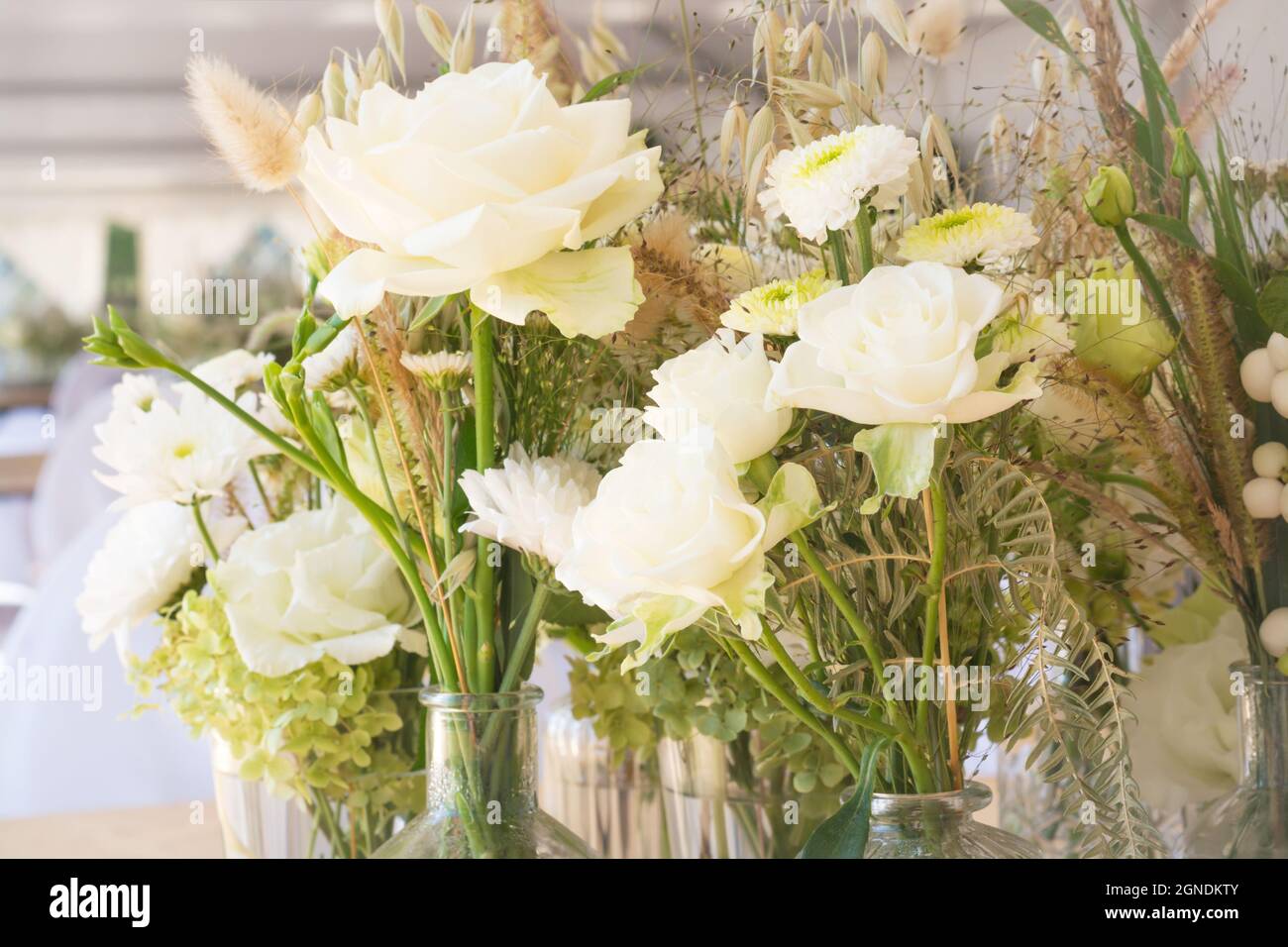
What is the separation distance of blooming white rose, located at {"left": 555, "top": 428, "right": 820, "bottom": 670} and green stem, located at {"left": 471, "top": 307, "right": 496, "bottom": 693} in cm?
9

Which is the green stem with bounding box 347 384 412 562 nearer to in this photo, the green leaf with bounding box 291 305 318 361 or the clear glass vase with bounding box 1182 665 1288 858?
the green leaf with bounding box 291 305 318 361

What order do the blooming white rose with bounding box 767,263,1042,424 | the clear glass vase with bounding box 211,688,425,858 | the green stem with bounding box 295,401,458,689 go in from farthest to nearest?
the clear glass vase with bounding box 211,688,425,858, the green stem with bounding box 295,401,458,689, the blooming white rose with bounding box 767,263,1042,424

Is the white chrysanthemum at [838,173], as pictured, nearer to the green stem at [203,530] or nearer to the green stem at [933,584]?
the green stem at [933,584]

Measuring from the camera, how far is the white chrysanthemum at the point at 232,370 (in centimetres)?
53

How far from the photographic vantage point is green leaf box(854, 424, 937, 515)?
33 cm

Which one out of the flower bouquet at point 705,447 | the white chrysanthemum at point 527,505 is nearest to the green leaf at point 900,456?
the flower bouquet at point 705,447

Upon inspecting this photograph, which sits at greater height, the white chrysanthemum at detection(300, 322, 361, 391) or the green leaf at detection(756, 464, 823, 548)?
the white chrysanthemum at detection(300, 322, 361, 391)

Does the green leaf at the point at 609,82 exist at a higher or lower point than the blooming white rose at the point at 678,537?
higher

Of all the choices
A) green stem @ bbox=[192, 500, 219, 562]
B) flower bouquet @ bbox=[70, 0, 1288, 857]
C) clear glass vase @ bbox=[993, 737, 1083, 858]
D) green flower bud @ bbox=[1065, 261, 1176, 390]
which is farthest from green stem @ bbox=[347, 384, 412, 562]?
clear glass vase @ bbox=[993, 737, 1083, 858]

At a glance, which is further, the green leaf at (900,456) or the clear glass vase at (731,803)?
the clear glass vase at (731,803)

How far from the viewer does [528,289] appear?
373 millimetres

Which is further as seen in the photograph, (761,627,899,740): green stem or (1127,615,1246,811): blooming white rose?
(1127,615,1246,811): blooming white rose

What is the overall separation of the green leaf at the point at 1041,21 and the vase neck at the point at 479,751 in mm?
328
